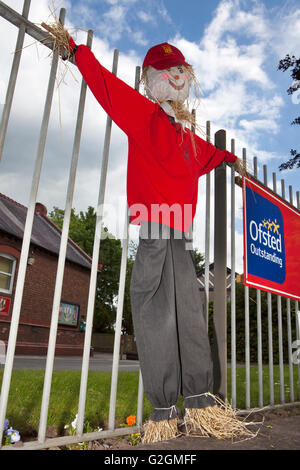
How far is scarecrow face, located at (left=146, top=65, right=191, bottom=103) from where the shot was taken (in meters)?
2.39

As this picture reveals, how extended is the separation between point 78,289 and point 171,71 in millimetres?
15879

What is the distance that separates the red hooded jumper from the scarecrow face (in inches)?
4.2

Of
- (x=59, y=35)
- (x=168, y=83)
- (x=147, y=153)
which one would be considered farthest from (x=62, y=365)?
(x=59, y=35)

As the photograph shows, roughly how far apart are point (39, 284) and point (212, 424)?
1374 centimetres

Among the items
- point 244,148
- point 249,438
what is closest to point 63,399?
point 249,438

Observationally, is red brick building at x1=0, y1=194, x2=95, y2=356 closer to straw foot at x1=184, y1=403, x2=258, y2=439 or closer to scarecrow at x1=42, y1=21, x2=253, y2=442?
scarecrow at x1=42, y1=21, x2=253, y2=442

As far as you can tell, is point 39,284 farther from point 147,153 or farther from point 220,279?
point 147,153

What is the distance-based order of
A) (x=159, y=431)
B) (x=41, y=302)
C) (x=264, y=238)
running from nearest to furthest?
(x=159, y=431)
(x=264, y=238)
(x=41, y=302)

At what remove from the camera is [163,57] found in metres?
2.38

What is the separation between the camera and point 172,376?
1931 millimetres

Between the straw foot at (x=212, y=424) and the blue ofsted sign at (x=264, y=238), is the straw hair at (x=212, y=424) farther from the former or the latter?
the blue ofsted sign at (x=264, y=238)

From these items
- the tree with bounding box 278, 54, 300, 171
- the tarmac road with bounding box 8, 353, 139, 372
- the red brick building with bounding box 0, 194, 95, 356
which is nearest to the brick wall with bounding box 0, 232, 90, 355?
the red brick building with bounding box 0, 194, 95, 356

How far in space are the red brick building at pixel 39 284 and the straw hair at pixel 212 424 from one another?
11.7m
